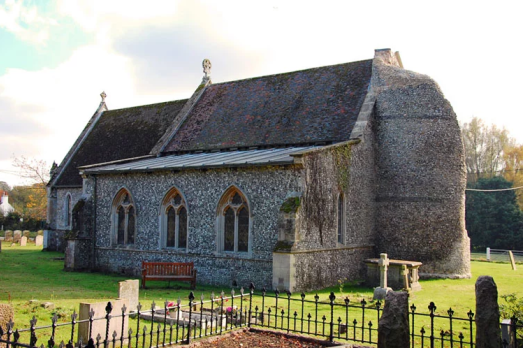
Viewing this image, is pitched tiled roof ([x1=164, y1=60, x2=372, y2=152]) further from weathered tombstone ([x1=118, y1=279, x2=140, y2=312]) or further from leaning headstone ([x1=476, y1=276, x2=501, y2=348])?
leaning headstone ([x1=476, y1=276, x2=501, y2=348])

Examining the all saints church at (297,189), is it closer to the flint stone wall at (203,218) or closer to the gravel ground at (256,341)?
the flint stone wall at (203,218)

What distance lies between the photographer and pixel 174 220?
20.8 m

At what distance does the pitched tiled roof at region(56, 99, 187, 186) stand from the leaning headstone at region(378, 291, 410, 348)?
21255mm

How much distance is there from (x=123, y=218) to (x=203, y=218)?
5.01 m

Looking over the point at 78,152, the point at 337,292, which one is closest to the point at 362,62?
the point at 337,292

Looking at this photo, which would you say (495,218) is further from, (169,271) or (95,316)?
(95,316)

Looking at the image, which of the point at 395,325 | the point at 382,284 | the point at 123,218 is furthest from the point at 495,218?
the point at 395,325

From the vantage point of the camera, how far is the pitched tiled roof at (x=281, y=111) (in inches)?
851

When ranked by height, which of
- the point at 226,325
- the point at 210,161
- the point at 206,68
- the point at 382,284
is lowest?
the point at 226,325

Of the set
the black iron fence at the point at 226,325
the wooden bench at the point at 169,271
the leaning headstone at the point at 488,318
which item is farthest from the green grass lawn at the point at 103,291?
the leaning headstone at the point at 488,318

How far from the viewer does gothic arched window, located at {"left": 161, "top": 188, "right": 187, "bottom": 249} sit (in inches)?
Result: 809

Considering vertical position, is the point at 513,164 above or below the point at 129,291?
above

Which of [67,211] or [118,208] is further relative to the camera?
[67,211]

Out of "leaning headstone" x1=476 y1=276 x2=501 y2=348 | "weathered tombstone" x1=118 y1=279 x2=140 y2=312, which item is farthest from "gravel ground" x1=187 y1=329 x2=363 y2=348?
"weathered tombstone" x1=118 y1=279 x2=140 y2=312
